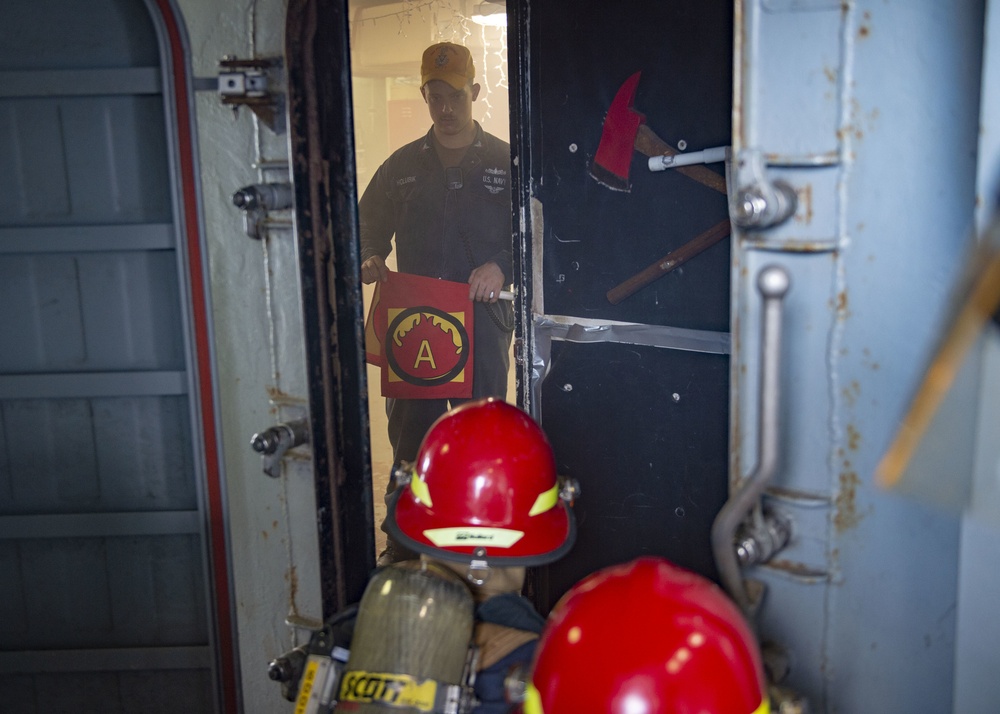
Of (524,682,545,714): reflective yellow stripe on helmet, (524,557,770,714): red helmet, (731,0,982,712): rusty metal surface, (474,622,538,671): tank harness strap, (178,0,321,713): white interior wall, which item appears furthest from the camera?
(178,0,321,713): white interior wall

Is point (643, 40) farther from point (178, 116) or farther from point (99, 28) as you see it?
point (99, 28)

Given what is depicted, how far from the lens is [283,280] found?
2.66 meters

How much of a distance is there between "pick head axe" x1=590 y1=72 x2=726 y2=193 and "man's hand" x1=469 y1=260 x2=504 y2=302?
1.03 m

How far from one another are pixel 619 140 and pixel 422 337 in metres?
1.66

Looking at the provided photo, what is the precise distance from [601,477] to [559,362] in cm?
Answer: 44

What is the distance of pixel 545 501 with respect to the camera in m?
2.23

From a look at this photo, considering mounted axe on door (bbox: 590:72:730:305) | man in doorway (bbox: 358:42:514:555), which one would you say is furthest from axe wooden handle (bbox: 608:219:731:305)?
man in doorway (bbox: 358:42:514:555)

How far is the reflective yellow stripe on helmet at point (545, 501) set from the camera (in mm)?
2201

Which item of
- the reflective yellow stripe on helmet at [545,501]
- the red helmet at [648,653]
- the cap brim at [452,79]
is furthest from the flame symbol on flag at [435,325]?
the red helmet at [648,653]

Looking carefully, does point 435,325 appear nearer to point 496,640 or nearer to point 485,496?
point 485,496

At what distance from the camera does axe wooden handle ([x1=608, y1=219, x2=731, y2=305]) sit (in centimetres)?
276

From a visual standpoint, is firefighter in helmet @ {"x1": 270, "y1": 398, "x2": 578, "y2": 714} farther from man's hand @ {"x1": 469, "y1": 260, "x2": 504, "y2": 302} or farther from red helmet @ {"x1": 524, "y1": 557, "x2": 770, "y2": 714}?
man's hand @ {"x1": 469, "y1": 260, "x2": 504, "y2": 302}

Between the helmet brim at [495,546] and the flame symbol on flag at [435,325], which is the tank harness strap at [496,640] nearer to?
the helmet brim at [495,546]

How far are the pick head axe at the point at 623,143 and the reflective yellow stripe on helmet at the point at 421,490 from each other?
1282 millimetres
